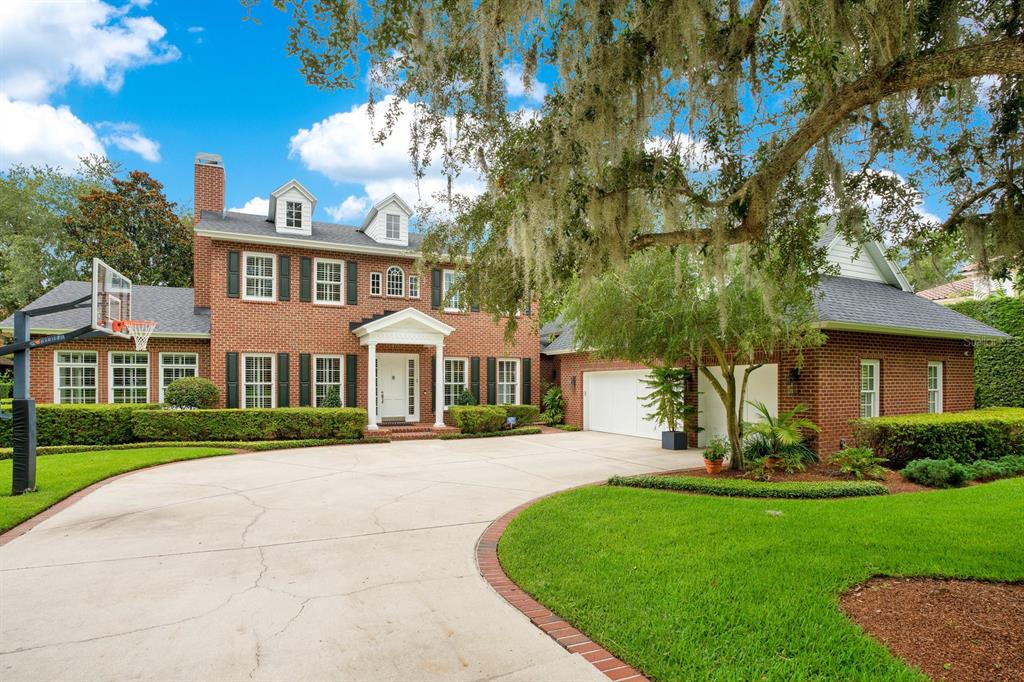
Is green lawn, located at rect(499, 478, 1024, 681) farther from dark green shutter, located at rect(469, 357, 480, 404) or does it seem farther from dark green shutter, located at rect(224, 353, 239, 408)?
dark green shutter, located at rect(224, 353, 239, 408)

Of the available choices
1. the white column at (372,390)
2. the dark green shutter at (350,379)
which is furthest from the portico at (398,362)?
the dark green shutter at (350,379)

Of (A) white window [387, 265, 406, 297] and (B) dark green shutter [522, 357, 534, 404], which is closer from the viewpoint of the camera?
(A) white window [387, 265, 406, 297]

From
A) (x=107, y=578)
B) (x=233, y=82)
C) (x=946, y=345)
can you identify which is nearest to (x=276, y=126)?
(x=233, y=82)

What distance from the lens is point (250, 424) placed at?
1393cm

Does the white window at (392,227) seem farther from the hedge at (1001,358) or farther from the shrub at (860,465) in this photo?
the hedge at (1001,358)

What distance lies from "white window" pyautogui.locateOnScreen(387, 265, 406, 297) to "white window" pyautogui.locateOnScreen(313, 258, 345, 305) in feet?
4.74

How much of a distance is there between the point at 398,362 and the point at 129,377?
7.22 m

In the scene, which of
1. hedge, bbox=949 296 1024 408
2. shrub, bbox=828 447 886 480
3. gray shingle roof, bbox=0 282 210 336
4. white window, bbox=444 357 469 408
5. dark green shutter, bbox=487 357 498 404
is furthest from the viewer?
dark green shutter, bbox=487 357 498 404

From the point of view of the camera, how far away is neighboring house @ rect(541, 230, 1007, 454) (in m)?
10.6

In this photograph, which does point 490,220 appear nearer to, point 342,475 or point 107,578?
point 107,578

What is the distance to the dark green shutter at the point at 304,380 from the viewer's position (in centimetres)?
1603

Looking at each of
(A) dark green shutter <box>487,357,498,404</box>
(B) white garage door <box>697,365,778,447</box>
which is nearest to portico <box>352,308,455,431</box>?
(A) dark green shutter <box>487,357,498,404</box>

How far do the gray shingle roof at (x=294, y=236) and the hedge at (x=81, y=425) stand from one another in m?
5.25

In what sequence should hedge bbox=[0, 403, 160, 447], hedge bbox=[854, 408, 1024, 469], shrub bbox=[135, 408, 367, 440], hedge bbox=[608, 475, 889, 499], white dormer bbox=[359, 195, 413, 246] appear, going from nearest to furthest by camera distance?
hedge bbox=[608, 475, 889, 499]
hedge bbox=[854, 408, 1024, 469]
hedge bbox=[0, 403, 160, 447]
shrub bbox=[135, 408, 367, 440]
white dormer bbox=[359, 195, 413, 246]
